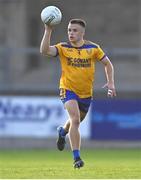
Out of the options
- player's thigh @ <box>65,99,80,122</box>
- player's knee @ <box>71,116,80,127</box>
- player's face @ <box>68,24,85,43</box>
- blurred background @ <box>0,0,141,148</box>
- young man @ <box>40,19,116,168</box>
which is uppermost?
player's face @ <box>68,24,85,43</box>

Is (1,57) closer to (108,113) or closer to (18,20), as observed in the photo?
(108,113)

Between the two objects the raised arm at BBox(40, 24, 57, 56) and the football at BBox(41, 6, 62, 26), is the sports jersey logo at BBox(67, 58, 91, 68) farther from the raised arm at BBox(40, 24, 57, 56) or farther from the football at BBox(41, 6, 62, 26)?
the football at BBox(41, 6, 62, 26)

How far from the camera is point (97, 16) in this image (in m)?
38.8

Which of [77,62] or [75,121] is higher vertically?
[77,62]

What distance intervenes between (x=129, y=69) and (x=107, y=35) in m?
3.85

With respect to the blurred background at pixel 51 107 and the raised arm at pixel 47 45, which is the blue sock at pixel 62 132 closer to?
the raised arm at pixel 47 45

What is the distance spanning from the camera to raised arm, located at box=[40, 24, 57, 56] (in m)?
14.0

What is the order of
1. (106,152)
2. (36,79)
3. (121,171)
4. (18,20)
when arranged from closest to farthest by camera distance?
1. (121,171)
2. (106,152)
3. (36,79)
4. (18,20)

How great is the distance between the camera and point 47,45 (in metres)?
14.1

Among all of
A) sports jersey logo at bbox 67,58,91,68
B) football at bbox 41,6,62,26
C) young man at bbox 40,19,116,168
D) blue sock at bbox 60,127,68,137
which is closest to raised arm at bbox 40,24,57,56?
young man at bbox 40,19,116,168

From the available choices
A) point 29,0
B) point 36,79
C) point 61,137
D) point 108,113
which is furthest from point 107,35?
point 61,137

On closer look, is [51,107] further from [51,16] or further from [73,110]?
[51,16]

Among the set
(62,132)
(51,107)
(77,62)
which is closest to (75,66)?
(77,62)

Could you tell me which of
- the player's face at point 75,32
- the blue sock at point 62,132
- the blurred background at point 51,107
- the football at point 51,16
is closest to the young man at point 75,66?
the player's face at point 75,32
